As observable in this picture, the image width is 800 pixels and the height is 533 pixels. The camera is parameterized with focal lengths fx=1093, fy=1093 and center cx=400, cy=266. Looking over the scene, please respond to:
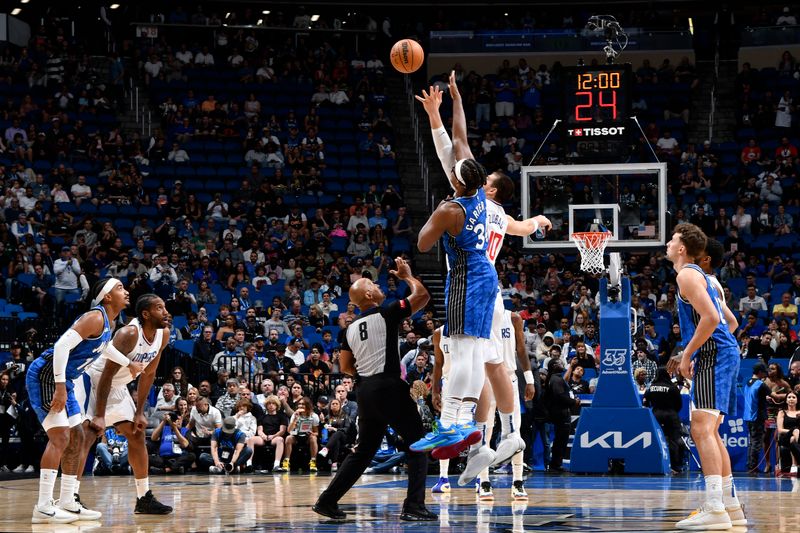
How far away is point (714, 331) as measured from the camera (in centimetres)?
777

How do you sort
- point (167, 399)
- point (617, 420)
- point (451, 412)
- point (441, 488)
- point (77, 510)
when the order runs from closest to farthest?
point (451, 412)
point (77, 510)
point (441, 488)
point (617, 420)
point (167, 399)

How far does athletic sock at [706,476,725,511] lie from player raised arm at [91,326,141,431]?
4.69 meters

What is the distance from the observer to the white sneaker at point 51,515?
28.0 feet

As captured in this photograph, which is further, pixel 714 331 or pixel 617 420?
pixel 617 420

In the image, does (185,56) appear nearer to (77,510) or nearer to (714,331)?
(77,510)

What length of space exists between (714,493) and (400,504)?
3.22 metres

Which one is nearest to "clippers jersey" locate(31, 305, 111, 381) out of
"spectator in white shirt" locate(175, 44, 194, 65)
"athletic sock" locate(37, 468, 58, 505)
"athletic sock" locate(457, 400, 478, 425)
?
"athletic sock" locate(37, 468, 58, 505)

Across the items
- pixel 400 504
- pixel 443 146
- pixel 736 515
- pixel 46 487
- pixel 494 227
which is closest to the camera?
pixel 736 515

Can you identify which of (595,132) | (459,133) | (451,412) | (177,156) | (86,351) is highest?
(177,156)

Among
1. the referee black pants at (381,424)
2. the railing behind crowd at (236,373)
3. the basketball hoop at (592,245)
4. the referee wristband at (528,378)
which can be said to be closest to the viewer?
the referee black pants at (381,424)

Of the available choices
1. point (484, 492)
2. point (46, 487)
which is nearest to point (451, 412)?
point (484, 492)

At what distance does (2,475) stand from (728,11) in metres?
22.4

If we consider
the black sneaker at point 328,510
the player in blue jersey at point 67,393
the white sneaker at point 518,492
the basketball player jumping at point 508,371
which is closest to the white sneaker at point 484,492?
the basketball player jumping at point 508,371

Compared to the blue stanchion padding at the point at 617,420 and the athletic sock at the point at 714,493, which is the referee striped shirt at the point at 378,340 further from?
the blue stanchion padding at the point at 617,420
